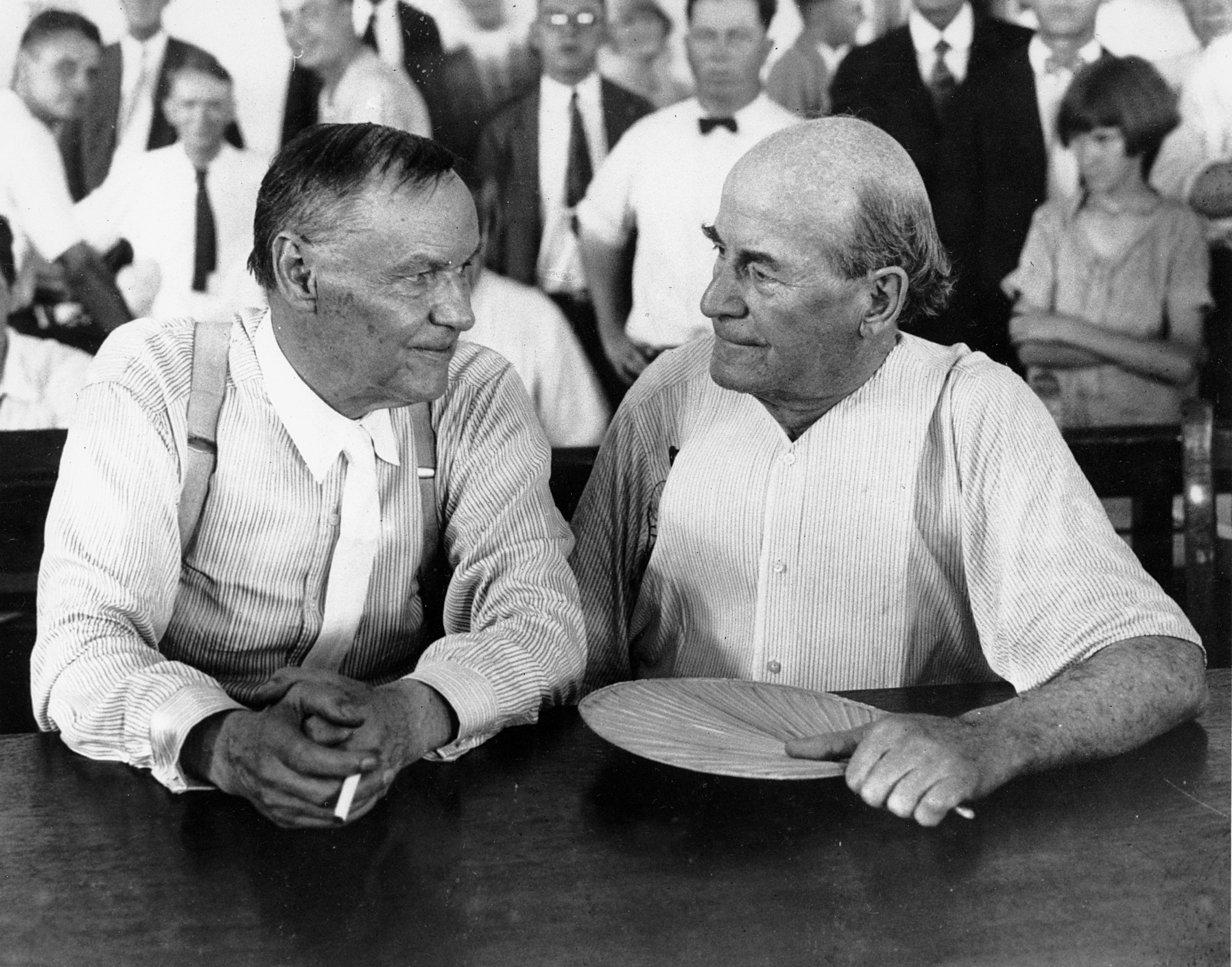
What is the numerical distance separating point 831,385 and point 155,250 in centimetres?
179

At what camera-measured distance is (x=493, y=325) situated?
3318 mm

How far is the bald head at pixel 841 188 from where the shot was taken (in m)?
1.95

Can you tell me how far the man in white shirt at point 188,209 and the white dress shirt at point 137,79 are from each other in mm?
38

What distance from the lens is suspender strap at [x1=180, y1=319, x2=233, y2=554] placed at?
1917 mm

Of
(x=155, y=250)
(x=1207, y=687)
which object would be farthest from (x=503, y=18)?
(x=1207, y=687)

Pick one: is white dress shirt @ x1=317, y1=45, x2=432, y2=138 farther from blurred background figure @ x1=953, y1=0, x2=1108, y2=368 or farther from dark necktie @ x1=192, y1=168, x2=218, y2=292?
blurred background figure @ x1=953, y1=0, x2=1108, y2=368

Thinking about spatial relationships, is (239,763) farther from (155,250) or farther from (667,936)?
(155,250)

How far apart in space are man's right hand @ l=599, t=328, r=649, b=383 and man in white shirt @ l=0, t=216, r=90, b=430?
1.19 m

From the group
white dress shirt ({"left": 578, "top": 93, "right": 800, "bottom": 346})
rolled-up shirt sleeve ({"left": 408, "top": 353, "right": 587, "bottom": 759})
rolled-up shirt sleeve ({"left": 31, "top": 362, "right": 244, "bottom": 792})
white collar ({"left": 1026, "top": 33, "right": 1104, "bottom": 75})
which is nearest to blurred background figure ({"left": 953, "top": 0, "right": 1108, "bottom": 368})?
white collar ({"left": 1026, "top": 33, "right": 1104, "bottom": 75})

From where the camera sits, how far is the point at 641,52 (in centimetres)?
330

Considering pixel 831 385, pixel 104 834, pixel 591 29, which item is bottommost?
pixel 104 834

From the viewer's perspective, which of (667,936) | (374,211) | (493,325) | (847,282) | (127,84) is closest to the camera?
(667,936)

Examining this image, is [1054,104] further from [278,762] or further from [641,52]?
[278,762]

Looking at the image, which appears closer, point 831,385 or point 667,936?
point 667,936
